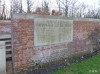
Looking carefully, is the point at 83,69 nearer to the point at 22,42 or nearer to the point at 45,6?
the point at 22,42

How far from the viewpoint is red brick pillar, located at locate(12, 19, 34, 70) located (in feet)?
19.4

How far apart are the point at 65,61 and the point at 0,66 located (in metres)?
3.23

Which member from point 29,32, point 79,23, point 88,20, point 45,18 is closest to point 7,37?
point 29,32

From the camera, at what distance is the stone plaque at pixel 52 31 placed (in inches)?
262

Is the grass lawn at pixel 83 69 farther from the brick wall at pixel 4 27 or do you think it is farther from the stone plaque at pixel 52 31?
the brick wall at pixel 4 27

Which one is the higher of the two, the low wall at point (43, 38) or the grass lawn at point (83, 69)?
the low wall at point (43, 38)

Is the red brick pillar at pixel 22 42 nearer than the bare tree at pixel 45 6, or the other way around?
the red brick pillar at pixel 22 42

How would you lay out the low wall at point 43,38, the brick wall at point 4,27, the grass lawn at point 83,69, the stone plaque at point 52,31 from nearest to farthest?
the low wall at point 43,38 → the grass lawn at point 83,69 → the stone plaque at point 52,31 → the brick wall at point 4,27

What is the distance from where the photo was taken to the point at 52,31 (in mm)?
7320

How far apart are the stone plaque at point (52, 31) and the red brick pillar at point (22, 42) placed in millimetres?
274

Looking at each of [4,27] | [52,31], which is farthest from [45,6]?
[52,31]

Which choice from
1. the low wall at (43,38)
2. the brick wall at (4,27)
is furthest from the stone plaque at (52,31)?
the brick wall at (4,27)

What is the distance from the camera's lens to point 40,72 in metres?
6.37

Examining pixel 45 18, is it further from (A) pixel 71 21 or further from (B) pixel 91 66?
(B) pixel 91 66
